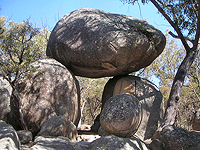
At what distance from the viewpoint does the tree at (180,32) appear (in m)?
6.83

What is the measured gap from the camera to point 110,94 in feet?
30.5

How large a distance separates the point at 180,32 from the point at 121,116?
465 centimetres

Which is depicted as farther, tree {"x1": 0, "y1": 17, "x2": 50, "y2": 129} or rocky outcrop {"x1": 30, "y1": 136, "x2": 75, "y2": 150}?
tree {"x1": 0, "y1": 17, "x2": 50, "y2": 129}

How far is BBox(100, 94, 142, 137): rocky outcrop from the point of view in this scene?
15.6ft

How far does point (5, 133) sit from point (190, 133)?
4.24 meters

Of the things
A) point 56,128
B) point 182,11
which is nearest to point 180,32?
point 182,11

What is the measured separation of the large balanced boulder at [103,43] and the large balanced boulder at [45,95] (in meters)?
0.82

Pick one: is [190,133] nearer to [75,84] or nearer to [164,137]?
[164,137]

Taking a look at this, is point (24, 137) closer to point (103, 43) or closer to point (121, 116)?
point (121, 116)

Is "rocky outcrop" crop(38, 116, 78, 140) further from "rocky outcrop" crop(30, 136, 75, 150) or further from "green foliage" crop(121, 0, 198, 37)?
"green foliage" crop(121, 0, 198, 37)

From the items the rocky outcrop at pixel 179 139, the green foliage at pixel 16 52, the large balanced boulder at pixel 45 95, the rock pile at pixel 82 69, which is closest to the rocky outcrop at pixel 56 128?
the rock pile at pixel 82 69

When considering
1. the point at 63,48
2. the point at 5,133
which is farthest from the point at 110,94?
the point at 5,133

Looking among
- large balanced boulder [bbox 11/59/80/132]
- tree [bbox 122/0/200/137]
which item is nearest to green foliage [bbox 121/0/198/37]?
tree [bbox 122/0/200/137]

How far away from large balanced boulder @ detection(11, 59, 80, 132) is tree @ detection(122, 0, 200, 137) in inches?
127
